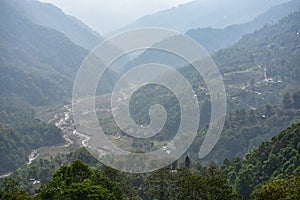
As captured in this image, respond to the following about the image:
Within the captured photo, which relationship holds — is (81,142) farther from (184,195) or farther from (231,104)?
(184,195)

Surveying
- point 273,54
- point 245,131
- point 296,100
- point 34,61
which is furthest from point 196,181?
point 34,61

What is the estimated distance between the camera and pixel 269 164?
3098cm

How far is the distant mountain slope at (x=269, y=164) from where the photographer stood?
2889cm

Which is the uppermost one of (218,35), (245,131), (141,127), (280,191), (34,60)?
(218,35)

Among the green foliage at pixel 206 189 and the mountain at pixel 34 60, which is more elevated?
the green foliage at pixel 206 189

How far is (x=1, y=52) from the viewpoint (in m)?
122

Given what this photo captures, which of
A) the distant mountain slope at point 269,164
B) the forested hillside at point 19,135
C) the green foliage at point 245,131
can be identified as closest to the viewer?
the distant mountain slope at point 269,164

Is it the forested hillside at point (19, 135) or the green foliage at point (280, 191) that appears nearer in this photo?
the green foliage at point (280, 191)

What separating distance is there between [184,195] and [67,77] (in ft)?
378

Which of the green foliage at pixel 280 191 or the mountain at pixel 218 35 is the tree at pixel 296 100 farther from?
the mountain at pixel 218 35

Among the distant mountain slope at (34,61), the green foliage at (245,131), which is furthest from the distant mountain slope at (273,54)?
the distant mountain slope at (34,61)

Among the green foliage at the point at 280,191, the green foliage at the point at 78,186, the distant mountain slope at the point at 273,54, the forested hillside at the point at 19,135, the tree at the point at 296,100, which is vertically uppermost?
the distant mountain slope at the point at 273,54

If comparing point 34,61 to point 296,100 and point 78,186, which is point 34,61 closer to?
point 296,100

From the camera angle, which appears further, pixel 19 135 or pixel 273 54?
pixel 273 54
